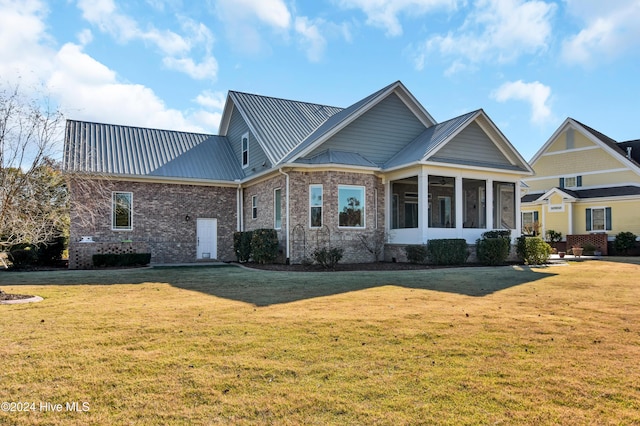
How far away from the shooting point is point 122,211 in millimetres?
19375

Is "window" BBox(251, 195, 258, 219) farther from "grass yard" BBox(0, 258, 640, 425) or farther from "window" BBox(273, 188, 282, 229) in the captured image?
"grass yard" BBox(0, 258, 640, 425)

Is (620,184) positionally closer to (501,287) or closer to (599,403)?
(501,287)

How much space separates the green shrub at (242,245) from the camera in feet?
61.2

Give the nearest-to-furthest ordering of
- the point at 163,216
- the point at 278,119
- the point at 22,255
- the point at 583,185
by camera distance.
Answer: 1. the point at 22,255
2. the point at 163,216
3. the point at 278,119
4. the point at 583,185

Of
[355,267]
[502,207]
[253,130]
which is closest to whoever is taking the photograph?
[355,267]

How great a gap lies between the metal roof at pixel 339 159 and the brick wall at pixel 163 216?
579cm

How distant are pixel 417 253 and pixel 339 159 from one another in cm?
452

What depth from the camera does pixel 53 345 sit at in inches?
214

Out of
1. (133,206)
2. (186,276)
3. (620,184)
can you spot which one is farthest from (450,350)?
(620,184)

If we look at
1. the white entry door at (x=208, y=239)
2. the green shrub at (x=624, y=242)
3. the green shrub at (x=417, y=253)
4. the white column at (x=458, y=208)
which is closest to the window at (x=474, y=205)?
the white column at (x=458, y=208)

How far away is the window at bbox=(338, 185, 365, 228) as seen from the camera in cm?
1731

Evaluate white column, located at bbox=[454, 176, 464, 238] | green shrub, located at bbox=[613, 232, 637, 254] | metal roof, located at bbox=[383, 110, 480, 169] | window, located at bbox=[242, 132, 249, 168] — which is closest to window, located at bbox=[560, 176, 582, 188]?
green shrub, located at bbox=[613, 232, 637, 254]

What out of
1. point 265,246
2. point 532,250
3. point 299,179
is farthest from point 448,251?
point 265,246

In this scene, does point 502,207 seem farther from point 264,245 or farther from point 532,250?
point 264,245
